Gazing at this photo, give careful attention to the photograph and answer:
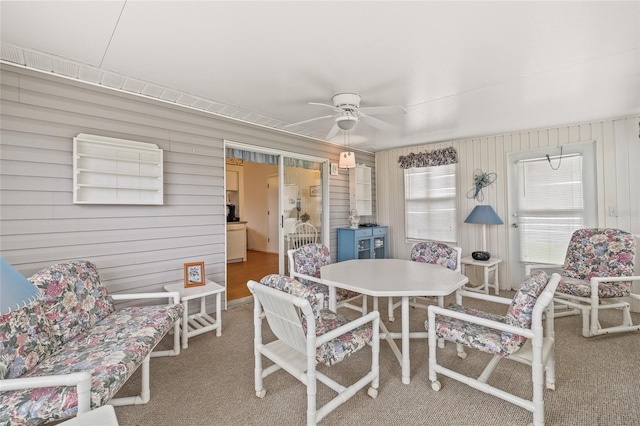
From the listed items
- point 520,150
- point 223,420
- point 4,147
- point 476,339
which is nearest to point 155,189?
Answer: point 4,147

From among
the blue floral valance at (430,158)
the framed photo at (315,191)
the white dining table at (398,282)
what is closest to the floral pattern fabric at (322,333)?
the white dining table at (398,282)

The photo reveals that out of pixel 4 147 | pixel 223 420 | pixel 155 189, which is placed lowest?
pixel 223 420

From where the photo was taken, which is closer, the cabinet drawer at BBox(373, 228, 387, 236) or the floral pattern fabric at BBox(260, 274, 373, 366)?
the floral pattern fabric at BBox(260, 274, 373, 366)

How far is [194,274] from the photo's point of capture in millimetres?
3109

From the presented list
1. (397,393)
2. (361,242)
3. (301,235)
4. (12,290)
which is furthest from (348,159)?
(12,290)

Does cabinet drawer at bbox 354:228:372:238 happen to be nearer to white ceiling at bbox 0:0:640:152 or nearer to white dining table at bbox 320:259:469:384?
white dining table at bbox 320:259:469:384

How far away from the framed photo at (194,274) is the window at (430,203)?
149 inches

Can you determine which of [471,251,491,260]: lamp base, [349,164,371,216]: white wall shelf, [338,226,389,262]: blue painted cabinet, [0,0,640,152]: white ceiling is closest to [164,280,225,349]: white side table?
[0,0,640,152]: white ceiling

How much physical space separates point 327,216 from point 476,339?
11.1 feet

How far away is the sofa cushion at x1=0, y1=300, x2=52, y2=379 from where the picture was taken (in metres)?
1.55

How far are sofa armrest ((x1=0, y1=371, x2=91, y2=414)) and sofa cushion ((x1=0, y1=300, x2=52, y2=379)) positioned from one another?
35cm

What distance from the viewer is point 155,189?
9.87 feet

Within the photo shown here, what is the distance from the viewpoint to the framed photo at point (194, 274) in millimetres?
3057

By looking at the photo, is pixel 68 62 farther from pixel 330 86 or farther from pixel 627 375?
pixel 627 375
